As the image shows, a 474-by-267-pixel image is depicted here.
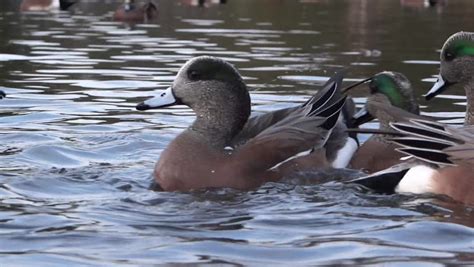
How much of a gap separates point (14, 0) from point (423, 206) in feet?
77.6

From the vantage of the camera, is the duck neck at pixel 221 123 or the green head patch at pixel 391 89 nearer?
the duck neck at pixel 221 123

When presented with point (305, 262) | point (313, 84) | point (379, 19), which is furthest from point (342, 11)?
point (305, 262)

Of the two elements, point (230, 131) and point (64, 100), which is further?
point (64, 100)

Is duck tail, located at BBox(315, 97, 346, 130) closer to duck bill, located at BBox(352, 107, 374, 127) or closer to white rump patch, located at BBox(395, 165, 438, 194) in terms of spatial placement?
duck bill, located at BBox(352, 107, 374, 127)

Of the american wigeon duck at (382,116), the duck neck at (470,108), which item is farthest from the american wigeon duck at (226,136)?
the duck neck at (470,108)

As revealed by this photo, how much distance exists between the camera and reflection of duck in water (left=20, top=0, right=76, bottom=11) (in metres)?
25.8

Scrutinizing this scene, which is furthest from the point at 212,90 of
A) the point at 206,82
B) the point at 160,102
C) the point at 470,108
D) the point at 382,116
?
the point at 470,108

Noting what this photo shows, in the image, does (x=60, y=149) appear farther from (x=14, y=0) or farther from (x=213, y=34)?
(x=14, y=0)

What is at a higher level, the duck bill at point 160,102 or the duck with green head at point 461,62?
the duck with green head at point 461,62

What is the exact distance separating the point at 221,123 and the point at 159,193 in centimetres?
78

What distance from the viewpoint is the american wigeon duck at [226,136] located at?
6.92 metres

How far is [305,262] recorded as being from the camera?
5.14 metres

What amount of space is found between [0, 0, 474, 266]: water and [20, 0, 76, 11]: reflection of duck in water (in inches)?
277

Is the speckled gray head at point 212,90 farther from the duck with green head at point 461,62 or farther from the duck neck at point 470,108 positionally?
the duck neck at point 470,108
